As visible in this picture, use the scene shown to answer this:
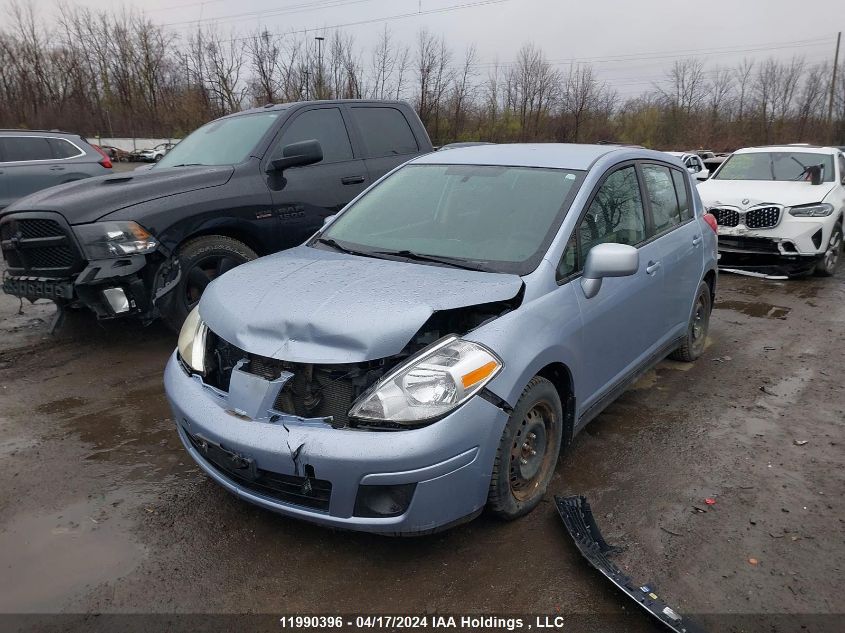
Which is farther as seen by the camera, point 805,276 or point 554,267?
point 805,276

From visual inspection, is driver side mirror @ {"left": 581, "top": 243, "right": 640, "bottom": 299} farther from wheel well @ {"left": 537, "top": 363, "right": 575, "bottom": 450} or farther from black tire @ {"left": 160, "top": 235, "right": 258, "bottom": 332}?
black tire @ {"left": 160, "top": 235, "right": 258, "bottom": 332}

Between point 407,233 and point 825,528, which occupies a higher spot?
point 407,233

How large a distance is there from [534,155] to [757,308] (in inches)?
178

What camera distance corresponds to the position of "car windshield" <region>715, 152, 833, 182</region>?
8922 millimetres

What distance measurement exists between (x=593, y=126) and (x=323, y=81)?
57.1 ft

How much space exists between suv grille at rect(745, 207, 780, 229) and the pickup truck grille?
7946 mm

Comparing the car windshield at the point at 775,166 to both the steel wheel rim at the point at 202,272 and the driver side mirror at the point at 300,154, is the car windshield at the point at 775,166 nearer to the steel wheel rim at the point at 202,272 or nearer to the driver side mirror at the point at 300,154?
the driver side mirror at the point at 300,154

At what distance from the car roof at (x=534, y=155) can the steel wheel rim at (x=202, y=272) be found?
2.07 m

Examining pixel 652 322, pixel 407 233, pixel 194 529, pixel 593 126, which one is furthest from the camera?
pixel 593 126

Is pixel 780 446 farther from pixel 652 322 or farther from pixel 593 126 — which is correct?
pixel 593 126

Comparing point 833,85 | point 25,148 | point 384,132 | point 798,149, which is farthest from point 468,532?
point 833,85

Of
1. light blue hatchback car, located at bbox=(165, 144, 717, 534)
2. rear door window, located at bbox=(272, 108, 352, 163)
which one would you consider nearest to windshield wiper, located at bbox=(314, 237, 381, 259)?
light blue hatchback car, located at bbox=(165, 144, 717, 534)

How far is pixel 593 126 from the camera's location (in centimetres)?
3894

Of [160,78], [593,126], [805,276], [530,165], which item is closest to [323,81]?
[593,126]
